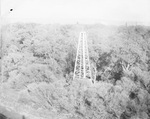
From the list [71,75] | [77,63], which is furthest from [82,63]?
[71,75]

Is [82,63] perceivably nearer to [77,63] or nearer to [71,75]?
[77,63]

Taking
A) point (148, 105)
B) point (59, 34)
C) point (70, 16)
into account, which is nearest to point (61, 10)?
point (70, 16)

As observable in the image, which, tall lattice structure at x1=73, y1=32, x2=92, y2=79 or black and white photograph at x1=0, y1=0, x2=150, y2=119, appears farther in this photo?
tall lattice structure at x1=73, y1=32, x2=92, y2=79

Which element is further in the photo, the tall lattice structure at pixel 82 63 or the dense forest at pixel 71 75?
the tall lattice structure at pixel 82 63

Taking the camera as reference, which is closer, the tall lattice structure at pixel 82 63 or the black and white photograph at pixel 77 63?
the black and white photograph at pixel 77 63
